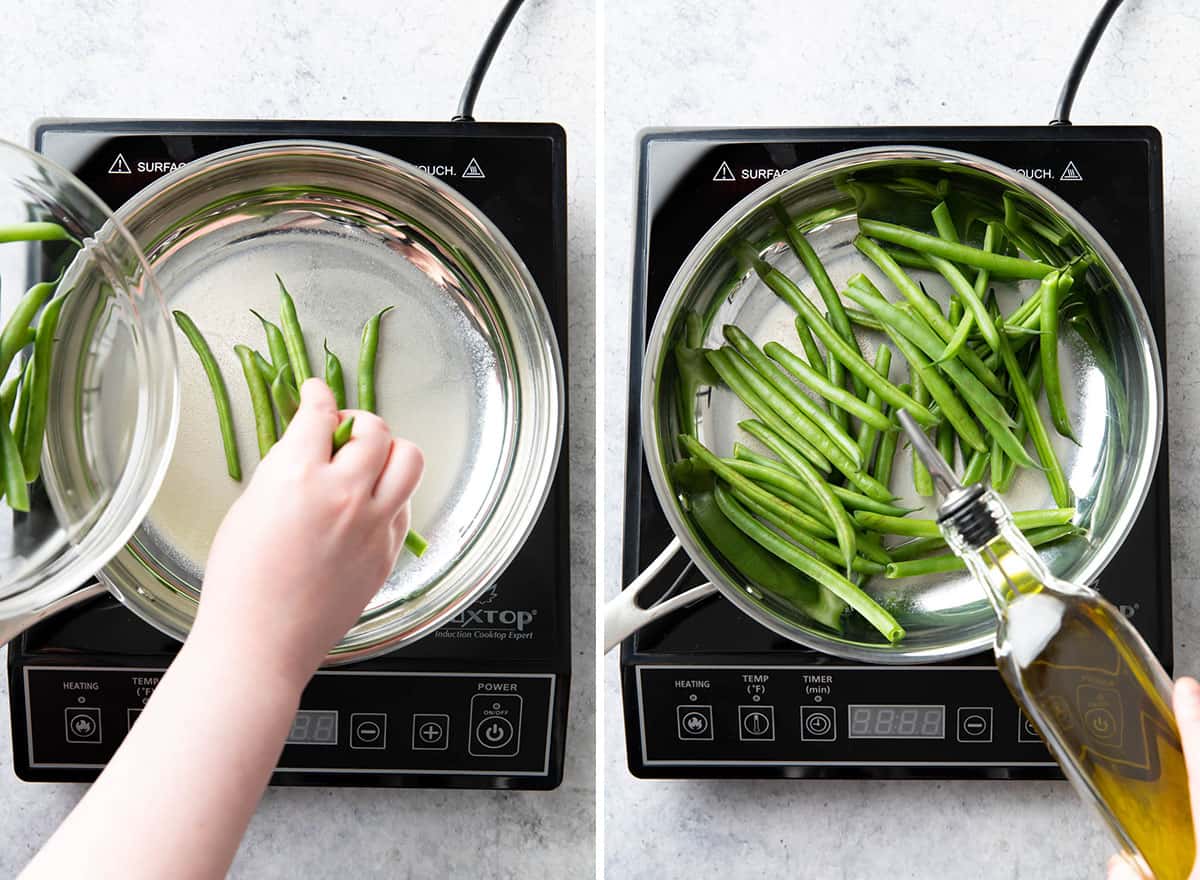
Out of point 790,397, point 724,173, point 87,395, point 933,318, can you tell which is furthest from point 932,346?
point 87,395

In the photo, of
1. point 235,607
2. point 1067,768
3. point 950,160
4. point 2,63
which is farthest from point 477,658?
point 2,63

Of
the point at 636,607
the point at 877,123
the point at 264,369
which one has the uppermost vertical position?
the point at 877,123

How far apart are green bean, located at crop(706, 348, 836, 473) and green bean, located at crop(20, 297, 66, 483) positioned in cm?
53

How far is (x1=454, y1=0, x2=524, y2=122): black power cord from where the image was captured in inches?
35.2

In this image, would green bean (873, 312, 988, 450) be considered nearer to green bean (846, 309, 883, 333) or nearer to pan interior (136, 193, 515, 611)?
green bean (846, 309, 883, 333)

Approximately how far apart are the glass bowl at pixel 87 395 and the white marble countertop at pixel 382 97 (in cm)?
25

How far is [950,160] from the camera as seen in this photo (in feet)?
2.60

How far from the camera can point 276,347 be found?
0.83 meters

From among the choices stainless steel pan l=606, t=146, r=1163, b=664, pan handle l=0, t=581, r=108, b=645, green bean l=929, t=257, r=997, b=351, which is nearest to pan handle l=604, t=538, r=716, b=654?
stainless steel pan l=606, t=146, r=1163, b=664

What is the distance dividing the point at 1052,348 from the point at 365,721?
2.22 ft

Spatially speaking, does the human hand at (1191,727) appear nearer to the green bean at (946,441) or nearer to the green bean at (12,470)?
the green bean at (946,441)

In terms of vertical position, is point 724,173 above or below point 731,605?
above

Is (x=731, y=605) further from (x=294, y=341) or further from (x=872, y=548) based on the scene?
(x=294, y=341)

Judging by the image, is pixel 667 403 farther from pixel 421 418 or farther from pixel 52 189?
pixel 52 189
